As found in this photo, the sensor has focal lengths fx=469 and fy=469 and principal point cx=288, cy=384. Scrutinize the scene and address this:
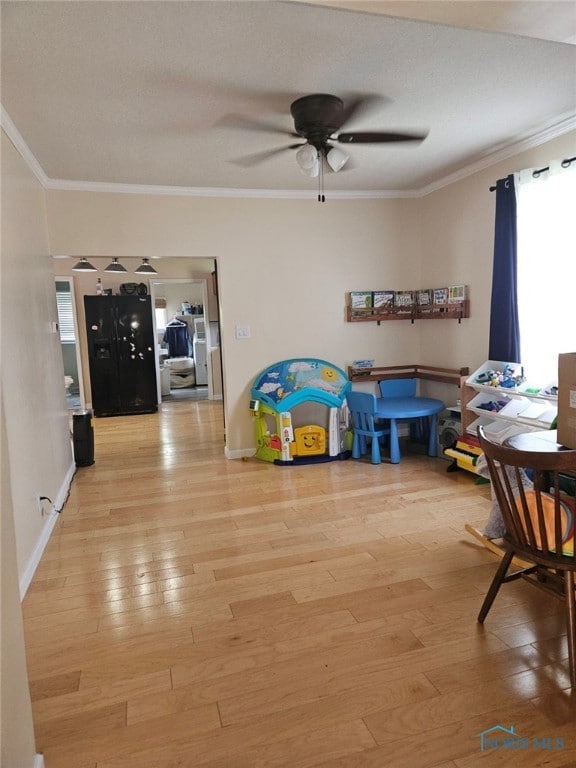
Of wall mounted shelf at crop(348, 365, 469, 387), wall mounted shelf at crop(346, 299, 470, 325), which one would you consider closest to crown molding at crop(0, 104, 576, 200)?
wall mounted shelf at crop(346, 299, 470, 325)

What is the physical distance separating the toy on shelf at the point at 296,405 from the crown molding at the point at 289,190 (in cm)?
166

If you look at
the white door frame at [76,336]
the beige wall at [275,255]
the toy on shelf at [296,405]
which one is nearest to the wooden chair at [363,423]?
the toy on shelf at [296,405]

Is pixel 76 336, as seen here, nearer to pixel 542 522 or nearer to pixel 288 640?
pixel 288 640

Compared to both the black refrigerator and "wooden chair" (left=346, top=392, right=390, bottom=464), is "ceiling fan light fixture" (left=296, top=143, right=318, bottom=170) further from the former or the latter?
the black refrigerator

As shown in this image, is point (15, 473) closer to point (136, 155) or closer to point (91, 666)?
point (91, 666)

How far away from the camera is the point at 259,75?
2.38 m

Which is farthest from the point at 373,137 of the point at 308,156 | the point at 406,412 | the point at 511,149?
the point at 406,412

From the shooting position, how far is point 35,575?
105 inches

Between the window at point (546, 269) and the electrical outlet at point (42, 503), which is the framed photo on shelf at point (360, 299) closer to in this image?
the window at point (546, 269)

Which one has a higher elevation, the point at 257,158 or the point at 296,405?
the point at 257,158

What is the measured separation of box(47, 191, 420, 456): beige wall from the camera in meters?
4.29

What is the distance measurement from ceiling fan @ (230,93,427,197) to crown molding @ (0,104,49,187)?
4.56 feet

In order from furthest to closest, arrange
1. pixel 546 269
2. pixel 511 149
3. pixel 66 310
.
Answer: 1. pixel 66 310
2. pixel 511 149
3. pixel 546 269

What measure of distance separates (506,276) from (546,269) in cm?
29
